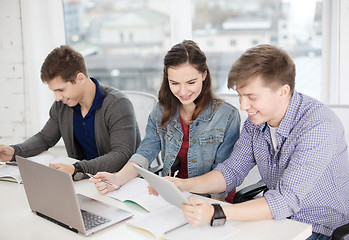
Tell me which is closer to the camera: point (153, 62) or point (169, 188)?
point (169, 188)

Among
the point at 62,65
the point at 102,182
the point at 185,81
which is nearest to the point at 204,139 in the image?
the point at 185,81

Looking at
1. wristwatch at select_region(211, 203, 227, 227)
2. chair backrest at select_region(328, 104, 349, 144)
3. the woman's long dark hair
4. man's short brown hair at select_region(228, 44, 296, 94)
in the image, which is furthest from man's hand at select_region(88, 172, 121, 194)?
chair backrest at select_region(328, 104, 349, 144)

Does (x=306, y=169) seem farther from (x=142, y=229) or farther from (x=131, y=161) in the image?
(x=131, y=161)

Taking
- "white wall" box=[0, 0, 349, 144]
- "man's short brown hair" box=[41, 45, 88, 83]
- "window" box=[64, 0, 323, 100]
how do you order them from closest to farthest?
"man's short brown hair" box=[41, 45, 88, 83] → "window" box=[64, 0, 323, 100] → "white wall" box=[0, 0, 349, 144]

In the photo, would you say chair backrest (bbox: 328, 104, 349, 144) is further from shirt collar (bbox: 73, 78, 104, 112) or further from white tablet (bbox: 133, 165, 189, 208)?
shirt collar (bbox: 73, 78, 104, 112)

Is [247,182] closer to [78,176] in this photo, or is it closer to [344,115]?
[344,115]

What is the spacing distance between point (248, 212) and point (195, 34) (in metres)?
2.00

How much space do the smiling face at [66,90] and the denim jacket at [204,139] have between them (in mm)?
422

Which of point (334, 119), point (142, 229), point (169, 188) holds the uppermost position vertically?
point (334, 119)

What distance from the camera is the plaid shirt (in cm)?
137

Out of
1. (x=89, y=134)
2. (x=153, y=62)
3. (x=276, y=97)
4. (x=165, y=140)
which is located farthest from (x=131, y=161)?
(x=153, y=62)

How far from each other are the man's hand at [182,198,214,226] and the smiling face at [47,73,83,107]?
3.35 ft

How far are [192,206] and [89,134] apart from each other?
3.51 feet

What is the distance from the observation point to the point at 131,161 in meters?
1.92
